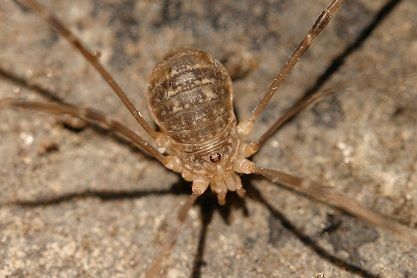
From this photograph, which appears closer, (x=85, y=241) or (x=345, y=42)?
(x=85, y=241)

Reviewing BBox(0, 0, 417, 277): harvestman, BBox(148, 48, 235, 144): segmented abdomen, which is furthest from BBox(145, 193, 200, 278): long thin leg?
BBox(148, 48, 235, 144): segmented abdomen

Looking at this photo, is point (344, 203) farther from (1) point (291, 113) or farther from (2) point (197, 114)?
(2) point (197, 114)

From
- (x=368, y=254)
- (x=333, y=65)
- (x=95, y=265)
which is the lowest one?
(x=368, y=254)

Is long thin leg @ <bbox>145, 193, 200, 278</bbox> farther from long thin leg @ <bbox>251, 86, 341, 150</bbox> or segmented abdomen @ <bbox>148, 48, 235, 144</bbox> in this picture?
long thin leg @ <bbox>251, 86, 341, 150</bbox>

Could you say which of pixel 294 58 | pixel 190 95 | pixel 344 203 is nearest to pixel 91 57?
pixel 190 95

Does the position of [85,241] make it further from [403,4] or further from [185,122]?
[403,4]

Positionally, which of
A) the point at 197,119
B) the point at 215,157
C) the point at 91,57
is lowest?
the point at 215,157

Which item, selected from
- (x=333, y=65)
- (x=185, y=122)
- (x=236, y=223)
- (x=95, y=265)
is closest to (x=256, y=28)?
(x=333, y=65)
